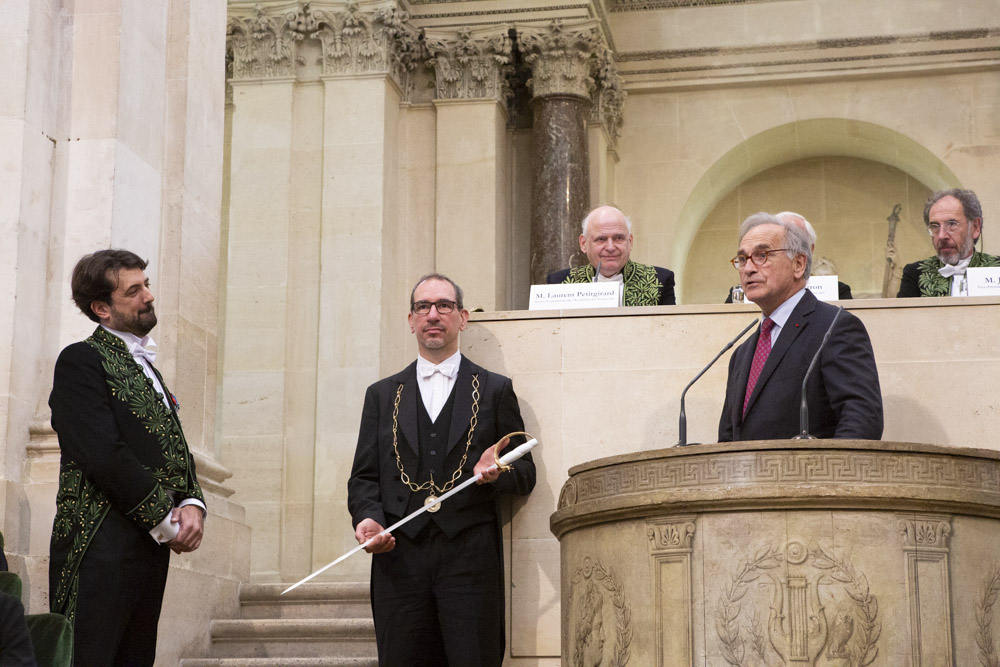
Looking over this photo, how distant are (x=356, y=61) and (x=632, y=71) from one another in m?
2.87

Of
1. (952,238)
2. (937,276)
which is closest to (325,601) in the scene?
(937,276)

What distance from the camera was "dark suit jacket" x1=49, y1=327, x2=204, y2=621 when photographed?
15.1 feet

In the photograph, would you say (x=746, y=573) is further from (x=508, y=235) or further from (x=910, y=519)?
(x=508, y=235)

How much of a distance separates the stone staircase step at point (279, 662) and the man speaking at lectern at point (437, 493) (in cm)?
120

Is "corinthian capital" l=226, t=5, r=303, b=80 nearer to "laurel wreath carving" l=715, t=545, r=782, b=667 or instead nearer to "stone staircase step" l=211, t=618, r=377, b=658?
"stone staircase step" l=211, t=618, r=377, b=658

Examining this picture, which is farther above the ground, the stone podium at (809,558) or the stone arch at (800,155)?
the stone arch at (800,155)

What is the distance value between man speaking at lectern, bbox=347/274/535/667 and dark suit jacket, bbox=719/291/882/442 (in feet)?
3.41

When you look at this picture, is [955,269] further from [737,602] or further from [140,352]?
[140,352]

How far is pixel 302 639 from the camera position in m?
7.06

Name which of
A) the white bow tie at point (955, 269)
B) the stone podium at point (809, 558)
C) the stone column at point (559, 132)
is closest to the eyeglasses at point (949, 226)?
the white bow tie at point (955, 269)

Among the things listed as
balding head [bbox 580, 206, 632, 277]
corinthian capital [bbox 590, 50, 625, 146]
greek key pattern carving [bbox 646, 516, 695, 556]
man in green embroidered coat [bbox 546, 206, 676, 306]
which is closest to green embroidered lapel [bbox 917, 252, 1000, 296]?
man in green embroidered coat [bbox 546, 206, 676, 306]

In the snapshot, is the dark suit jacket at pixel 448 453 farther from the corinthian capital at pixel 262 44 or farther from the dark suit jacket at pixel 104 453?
the corinthian capital at pixel 262 44

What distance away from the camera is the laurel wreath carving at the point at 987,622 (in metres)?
3.84

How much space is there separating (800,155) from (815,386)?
988 cm
